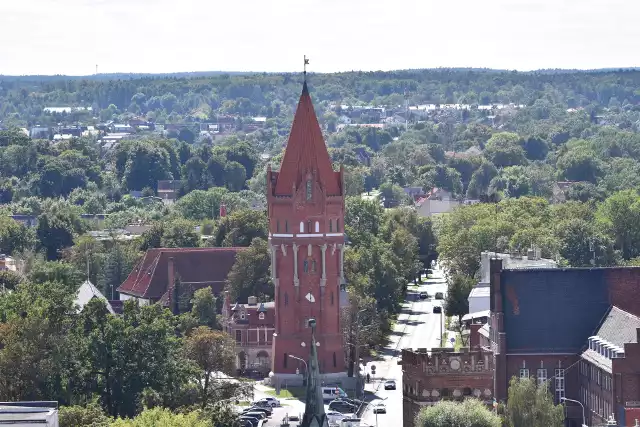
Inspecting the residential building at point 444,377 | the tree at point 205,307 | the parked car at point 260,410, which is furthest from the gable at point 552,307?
the tree at point 205,307

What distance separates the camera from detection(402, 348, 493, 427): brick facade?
111m

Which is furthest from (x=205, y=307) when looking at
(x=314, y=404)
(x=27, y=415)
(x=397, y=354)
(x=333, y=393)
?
(x=314, y=404)

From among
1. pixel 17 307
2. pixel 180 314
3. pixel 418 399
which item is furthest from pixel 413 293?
pixel 418 399

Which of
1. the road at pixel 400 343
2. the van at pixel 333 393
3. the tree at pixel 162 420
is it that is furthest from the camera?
the van at pixel 333 393

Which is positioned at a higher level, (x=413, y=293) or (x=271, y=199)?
(x=271, y=199)

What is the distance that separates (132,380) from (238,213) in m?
66.4

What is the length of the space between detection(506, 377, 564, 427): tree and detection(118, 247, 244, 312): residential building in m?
58.7

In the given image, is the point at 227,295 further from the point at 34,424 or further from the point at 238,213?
the point at 34,424

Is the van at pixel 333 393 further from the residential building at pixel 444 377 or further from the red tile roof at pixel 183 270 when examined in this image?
the red tile roof at pixel 183 270

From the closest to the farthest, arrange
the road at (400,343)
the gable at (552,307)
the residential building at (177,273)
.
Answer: the gable at (552,307) → the road at (400,343) → the residential building at (177,273)

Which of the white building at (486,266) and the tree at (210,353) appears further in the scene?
the white building at (486,266)

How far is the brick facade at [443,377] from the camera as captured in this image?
111250 millimetres

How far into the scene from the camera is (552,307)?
11781cm

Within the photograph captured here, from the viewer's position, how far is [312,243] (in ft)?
462
